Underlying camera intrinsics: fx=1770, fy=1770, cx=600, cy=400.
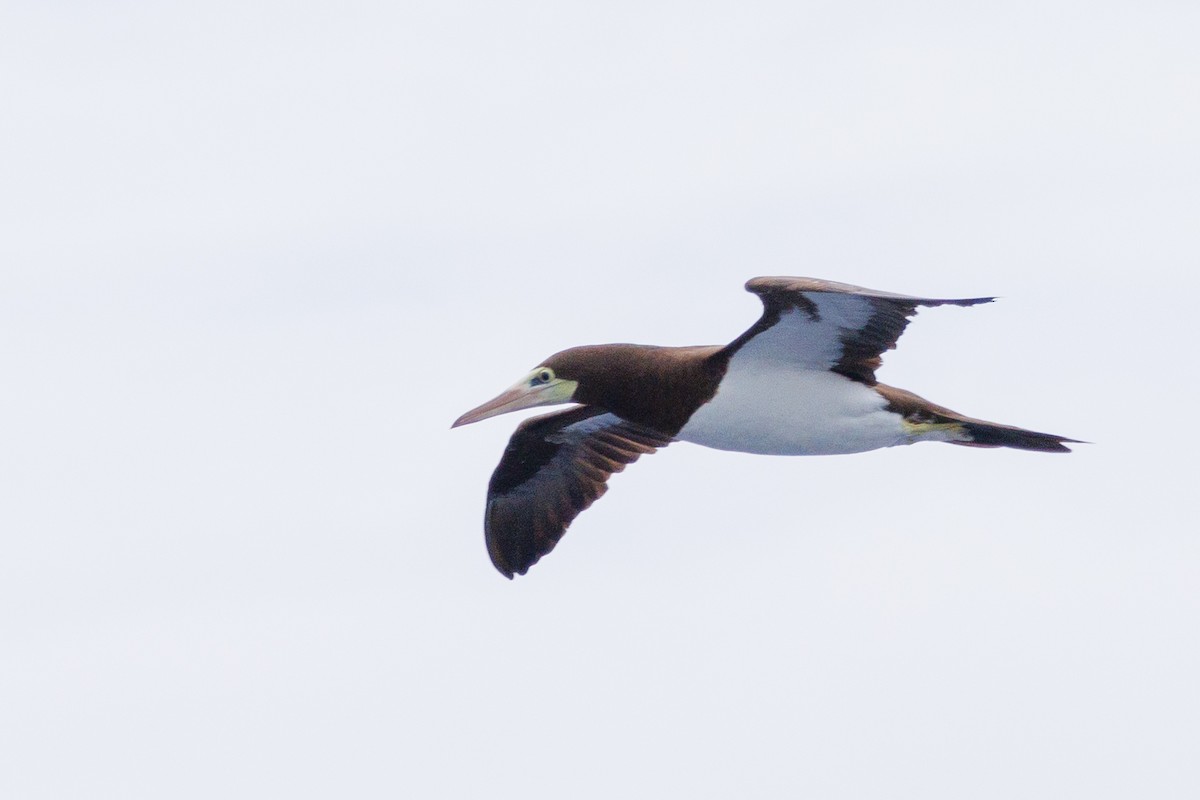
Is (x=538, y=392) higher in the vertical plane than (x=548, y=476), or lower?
higher

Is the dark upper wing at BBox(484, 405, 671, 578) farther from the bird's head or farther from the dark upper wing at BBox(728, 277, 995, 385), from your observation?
the dark upper wing at BBox(728, 277, 995, 385)

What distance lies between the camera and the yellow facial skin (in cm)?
1380

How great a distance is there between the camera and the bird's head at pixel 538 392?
13797 mm

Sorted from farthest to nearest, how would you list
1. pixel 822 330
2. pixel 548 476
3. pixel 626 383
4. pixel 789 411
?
pixel 548 476
pixel 626 383
pixel 789 411
pixel 822 330

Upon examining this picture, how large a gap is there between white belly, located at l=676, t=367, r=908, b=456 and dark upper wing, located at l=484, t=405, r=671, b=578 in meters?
2.07

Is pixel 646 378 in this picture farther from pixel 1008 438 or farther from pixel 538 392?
pixel 1008 438

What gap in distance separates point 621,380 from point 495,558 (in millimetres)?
2857

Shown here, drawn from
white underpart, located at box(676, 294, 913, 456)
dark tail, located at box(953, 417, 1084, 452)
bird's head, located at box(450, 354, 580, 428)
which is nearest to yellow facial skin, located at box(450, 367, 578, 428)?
bird's head, located at box(450, 354, 580, 428)

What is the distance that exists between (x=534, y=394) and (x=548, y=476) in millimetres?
2077

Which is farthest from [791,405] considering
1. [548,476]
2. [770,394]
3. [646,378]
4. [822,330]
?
[548,476]

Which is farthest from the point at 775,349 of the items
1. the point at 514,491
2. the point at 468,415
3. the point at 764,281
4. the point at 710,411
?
the point at 514,491

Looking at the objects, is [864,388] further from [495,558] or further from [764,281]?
[495,558]

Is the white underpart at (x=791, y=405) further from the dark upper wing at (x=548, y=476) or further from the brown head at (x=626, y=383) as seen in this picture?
the dark upper wing at (x=548, y=476)

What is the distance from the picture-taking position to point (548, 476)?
51.8ft
